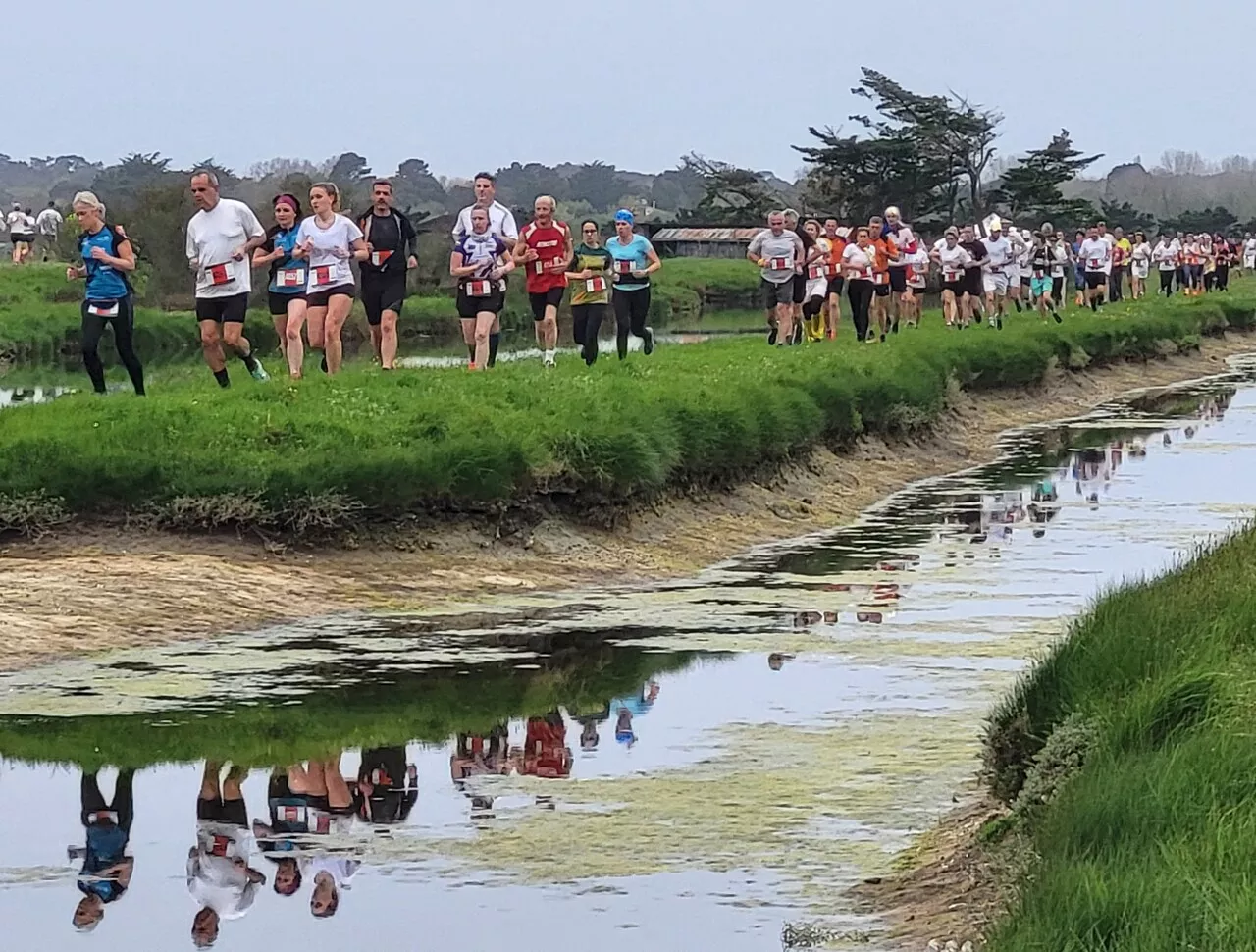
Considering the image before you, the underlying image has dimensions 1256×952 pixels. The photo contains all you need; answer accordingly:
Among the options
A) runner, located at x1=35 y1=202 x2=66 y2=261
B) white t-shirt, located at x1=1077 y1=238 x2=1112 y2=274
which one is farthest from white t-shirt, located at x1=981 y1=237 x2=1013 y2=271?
runner, located at x1=35 y1=202 x2=66 y2=261

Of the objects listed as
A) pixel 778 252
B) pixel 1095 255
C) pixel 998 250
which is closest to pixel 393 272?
pixel 778 252

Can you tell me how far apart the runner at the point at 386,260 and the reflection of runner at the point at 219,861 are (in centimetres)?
1098

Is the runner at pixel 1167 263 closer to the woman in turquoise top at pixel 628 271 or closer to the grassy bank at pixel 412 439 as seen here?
the woman in turquoise top at pixel 628 271

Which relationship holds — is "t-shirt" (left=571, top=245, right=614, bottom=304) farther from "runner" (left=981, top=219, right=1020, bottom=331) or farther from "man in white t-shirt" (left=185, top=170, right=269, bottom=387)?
"runner" (left=981, top=219, right=1020, bottom=331)

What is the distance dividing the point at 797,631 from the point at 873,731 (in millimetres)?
2981

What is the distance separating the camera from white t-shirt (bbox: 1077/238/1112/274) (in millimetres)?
48562

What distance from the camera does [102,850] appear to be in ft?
27.9

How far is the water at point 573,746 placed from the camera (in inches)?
305

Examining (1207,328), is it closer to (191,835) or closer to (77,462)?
(77,462)

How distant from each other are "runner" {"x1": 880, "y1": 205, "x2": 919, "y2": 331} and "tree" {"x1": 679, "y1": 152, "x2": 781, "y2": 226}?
4969 centimetres

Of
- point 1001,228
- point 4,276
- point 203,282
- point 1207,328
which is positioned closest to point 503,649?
point 203,282

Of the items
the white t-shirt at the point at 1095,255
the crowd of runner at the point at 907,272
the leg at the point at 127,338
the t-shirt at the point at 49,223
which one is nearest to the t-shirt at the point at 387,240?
the leg at the point at 127,338

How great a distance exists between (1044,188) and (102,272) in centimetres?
6274

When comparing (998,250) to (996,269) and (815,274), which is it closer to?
(996,269)
